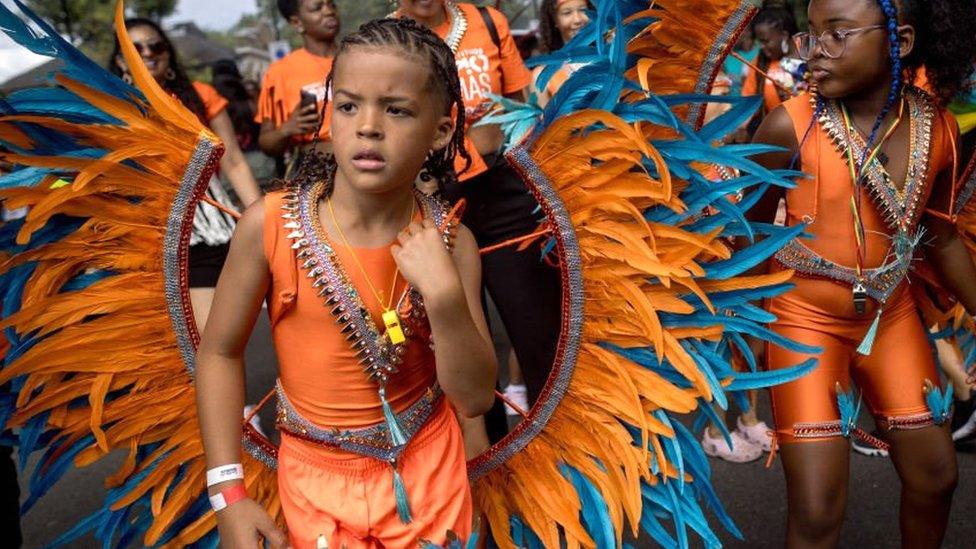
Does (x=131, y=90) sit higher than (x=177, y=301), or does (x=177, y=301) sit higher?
(x=131, y=90)

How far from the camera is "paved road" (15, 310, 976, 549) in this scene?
346 cm

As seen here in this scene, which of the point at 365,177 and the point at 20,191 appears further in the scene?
the point at 20,191

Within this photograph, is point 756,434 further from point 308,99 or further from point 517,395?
point 308,99

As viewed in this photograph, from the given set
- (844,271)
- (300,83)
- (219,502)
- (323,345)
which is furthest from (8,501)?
(844,271)

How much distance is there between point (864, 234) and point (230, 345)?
1685 millimetres

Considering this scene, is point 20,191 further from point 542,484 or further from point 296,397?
point 542,484

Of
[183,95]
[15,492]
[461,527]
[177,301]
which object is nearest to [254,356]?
[183,95]

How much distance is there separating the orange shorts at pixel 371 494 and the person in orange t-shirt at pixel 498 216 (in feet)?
Answer: 3.99

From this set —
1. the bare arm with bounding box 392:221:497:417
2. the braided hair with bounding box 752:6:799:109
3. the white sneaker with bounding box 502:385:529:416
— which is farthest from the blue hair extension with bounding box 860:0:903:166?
the braided hair with bounding box 752:6:799:109

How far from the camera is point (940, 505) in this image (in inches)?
102

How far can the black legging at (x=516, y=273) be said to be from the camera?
3.27 meters

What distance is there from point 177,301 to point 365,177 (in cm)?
73

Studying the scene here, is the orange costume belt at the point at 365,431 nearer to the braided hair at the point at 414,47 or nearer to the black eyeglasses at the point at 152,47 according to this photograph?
the braided hair at the point at 414,47

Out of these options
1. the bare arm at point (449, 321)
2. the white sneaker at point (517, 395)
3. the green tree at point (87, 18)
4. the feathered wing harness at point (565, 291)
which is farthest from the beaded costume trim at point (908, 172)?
the green tree at point (87, 18)
